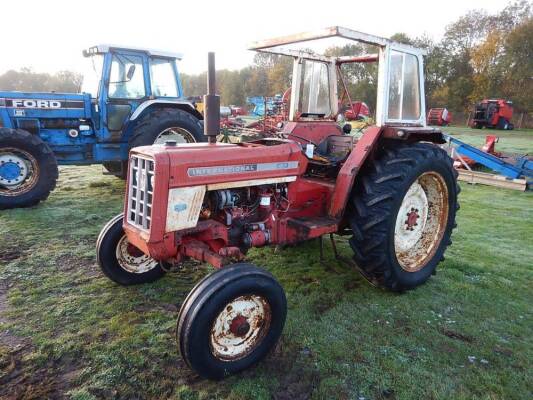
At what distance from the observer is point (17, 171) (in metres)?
5.41

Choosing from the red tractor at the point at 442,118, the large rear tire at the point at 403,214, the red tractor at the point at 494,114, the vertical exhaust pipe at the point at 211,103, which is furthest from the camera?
the red tractor at the point at 494,114

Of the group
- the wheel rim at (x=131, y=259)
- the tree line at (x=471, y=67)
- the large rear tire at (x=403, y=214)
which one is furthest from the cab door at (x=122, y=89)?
the tree line at (x=471, y=67)

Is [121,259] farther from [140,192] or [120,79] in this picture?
[120,79]

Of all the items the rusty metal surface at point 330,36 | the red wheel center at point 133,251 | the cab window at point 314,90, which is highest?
the rusty metal surface at point 330,36

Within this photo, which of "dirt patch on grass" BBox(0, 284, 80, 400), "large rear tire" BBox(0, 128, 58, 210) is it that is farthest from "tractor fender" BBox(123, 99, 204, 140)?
"dirt patch on grass" BBox(0, 284, 80, 400)

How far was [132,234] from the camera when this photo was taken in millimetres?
2717

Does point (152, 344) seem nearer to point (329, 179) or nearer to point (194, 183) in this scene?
point (194, 183)

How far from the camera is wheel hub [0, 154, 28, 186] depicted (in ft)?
17.5

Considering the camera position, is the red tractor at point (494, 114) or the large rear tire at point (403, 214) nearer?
the large rear tire at point (403, 214)

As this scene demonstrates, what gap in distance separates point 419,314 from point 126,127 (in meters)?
5.15

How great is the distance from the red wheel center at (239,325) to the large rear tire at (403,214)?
1.22m

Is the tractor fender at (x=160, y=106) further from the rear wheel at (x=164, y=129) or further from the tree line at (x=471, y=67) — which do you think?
the tree line at (x=471, y=67)

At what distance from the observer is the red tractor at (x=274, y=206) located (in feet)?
7.70

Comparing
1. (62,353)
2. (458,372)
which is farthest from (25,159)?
(458,372)
